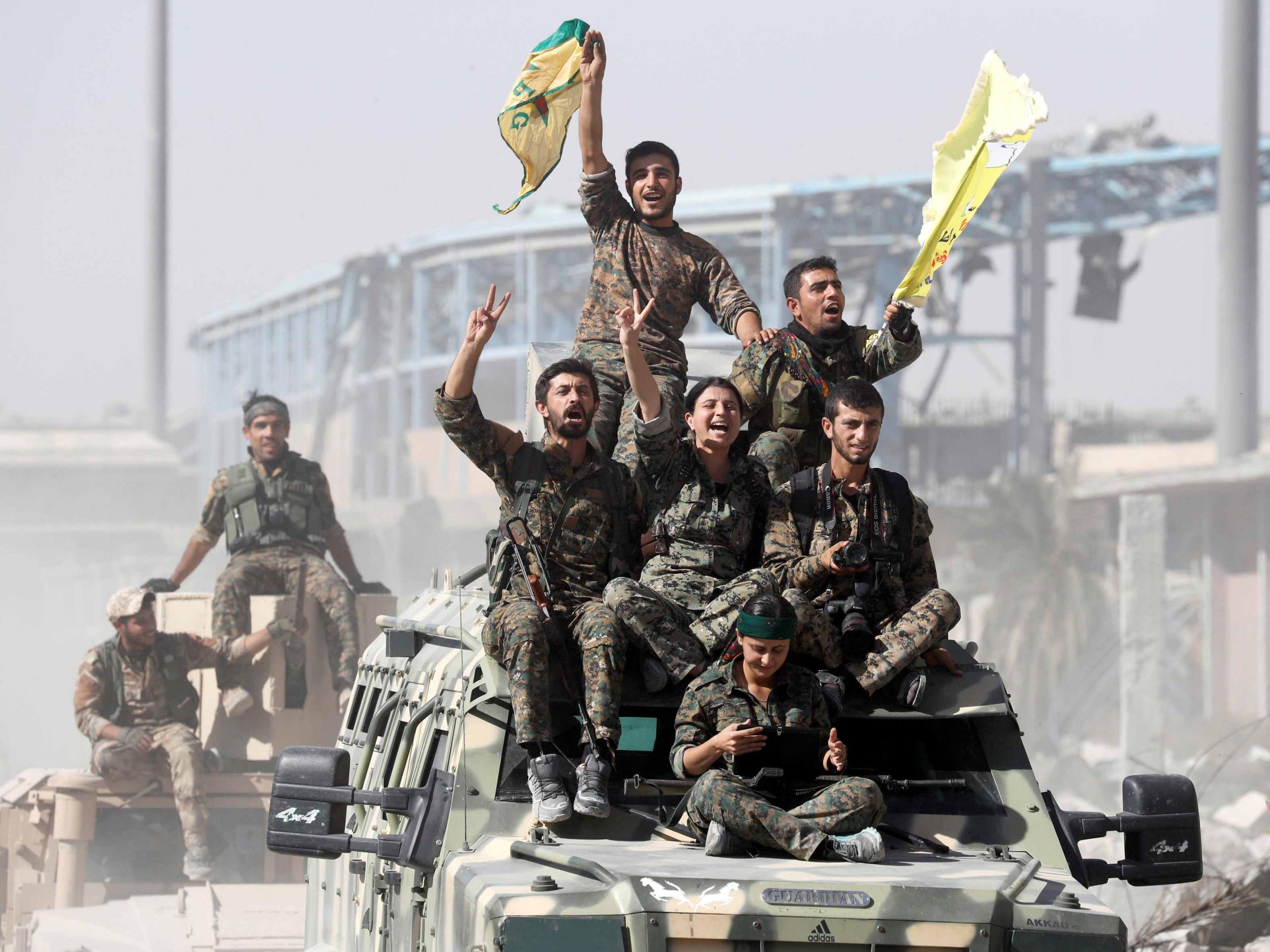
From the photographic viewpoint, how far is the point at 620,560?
7.38 m

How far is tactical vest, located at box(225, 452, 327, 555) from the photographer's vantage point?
14297 mm

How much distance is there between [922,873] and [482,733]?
1600 mm

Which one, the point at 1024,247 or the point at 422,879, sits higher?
the point at 1024,247

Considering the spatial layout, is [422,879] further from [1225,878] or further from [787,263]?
[787,263]

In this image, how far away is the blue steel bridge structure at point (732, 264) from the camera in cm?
4188

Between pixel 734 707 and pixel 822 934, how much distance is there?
1157 millimetres

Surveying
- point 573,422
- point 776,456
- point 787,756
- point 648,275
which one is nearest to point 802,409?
point 776,456

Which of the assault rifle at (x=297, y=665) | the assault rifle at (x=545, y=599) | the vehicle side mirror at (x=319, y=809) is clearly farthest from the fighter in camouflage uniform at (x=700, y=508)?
the assault rifle at (x=297, y=665)

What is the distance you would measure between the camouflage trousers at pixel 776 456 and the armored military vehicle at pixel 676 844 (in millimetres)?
963

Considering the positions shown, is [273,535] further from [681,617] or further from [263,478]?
[681,617]

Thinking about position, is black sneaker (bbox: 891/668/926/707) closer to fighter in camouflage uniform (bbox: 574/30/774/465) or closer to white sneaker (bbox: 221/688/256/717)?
fighter in camouflage uniform (bbox: 574/30/774/465)

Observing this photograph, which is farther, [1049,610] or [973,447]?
[973,447]

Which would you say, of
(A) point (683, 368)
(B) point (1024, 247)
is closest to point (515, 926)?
(A) point (683, 368)

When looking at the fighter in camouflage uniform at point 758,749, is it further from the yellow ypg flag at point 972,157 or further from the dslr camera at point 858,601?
the yellow ypg flag at point 972,157
